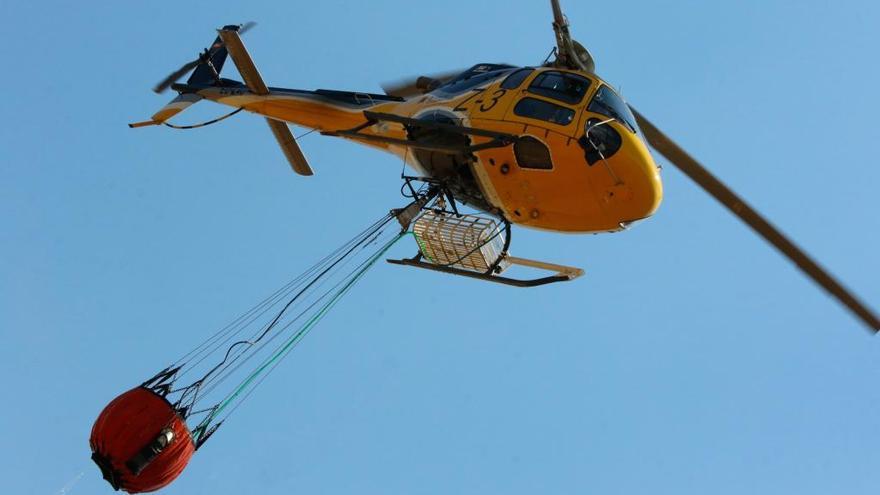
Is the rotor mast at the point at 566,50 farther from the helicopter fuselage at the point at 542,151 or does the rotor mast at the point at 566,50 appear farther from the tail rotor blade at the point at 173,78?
the tail rotor blade at the point at 173,78

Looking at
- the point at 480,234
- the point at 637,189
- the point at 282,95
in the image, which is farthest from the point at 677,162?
the point at 282,95

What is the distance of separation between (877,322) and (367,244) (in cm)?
764

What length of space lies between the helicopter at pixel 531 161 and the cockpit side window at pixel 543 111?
0.01 meters

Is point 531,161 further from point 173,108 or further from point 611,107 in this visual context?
point 173,108

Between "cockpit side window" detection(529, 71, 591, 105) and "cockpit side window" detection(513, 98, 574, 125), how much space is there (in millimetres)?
157

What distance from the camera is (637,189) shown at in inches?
616

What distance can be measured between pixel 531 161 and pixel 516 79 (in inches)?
57.1

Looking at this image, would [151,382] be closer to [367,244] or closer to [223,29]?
[367,244]

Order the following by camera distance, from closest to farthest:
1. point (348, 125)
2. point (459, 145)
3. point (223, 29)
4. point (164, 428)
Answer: point (164, 428) → point (459, 145) → point (348, 125) → point (223, 29)

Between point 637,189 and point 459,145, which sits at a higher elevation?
point 459,145

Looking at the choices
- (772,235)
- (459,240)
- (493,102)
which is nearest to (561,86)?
(493,102)

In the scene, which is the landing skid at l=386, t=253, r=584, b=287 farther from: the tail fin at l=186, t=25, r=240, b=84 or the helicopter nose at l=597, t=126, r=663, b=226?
the tail fin at l=186, t=25, r=240, b=84

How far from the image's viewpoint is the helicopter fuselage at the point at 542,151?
15.6 metres

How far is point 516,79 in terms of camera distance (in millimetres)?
16609
